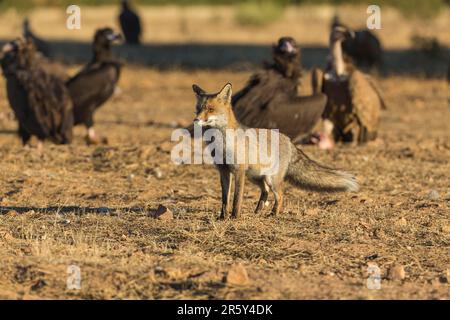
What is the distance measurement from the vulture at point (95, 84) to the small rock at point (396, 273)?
780cm

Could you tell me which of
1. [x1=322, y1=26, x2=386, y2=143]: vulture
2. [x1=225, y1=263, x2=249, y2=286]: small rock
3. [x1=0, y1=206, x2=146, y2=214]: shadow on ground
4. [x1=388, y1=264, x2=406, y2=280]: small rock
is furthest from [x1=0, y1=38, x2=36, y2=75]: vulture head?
[x1=388, y1=264, x2=406, y2=280]: small rock

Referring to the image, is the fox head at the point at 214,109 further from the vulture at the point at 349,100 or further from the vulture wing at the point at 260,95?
the vulture at the point at 349,100

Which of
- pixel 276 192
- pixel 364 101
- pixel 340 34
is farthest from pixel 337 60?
pixel 276 192

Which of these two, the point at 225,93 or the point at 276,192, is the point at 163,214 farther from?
the point at 225,93

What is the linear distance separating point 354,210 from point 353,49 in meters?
17.5

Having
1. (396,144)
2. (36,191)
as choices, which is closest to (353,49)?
(396,144)

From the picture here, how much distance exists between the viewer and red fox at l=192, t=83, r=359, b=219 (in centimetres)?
810

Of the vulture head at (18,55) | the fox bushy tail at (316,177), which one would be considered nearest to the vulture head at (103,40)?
the vulture head at (18,55)

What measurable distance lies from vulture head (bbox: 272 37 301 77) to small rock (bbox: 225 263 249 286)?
234 inches

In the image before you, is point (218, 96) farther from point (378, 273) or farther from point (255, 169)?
point (378, 273)

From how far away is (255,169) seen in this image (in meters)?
8.34

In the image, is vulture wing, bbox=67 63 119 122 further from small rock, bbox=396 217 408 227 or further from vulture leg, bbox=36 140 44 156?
small rock, bbox=396 217 408 227

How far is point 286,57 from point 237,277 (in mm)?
6063

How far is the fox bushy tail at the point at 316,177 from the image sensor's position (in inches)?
347
